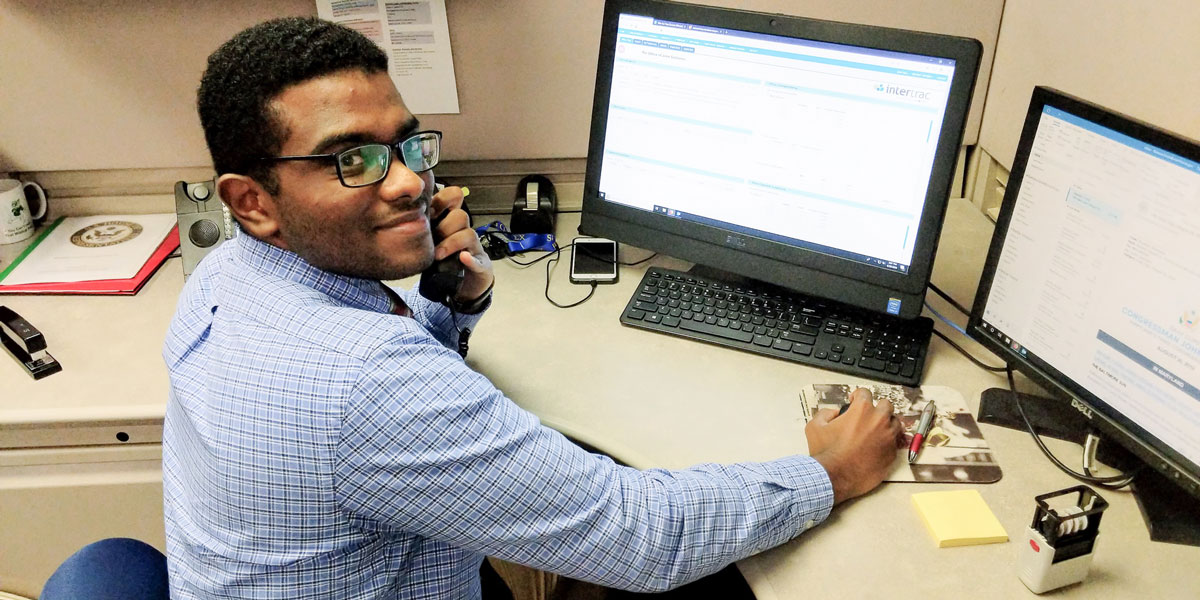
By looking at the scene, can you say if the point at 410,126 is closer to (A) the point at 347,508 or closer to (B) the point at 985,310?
(A) the point at 347,508

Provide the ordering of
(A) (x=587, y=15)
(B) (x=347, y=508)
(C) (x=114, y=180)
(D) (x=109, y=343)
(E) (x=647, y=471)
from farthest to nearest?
(C) (x=114, y=180) < (A) (x=587, y=15) < (D) (x=109, y=343) < (E) (x=647, y=471) < (B) (x=347, y=508)

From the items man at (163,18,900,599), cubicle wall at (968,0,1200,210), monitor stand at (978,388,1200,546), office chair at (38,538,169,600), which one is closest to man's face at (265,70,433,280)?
man at (163,18,900,599)

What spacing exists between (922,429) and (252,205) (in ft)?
2.64

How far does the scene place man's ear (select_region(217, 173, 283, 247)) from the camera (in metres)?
0.91

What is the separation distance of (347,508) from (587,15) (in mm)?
998

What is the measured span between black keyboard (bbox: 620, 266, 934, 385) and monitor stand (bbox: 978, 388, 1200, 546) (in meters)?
0.11

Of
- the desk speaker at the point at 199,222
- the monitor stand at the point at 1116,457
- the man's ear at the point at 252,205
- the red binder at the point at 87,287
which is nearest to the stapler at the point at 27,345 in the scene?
the red binder at the point at 87,287

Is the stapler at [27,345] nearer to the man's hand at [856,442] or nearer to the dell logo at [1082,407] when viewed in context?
the man's hand at [856,442]

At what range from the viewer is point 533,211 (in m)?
1.55

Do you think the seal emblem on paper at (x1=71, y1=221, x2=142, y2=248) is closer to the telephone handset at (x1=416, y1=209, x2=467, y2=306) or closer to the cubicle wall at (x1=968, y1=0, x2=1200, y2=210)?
the telephone handset at (x1=416, y1=209, x2=467, y2=306)

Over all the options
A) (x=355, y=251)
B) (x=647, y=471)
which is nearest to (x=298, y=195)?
(x=355, y=251)

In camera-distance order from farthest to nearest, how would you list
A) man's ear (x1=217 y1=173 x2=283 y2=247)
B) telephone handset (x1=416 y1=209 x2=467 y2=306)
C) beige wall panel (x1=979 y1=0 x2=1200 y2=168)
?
telephone handset (x1=416 y1=209 x2=467 y2=306)
beige wall panel (x1=979 y1=0 x2=1200 y2=168)
man's ear (x1=217 y1=173 x2=283 y2=247)

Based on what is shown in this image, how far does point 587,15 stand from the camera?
151cm

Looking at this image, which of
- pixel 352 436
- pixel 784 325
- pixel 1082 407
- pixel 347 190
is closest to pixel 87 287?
pixel 347 190
